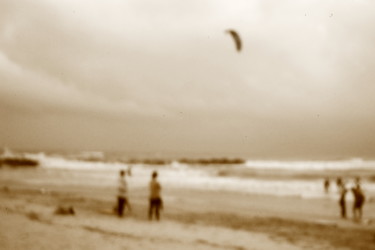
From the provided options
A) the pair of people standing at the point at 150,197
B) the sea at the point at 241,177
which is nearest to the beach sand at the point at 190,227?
the pair of people standing at the point at 150,197

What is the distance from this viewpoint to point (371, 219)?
583 inches

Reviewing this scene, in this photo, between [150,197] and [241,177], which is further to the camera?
[241,177]

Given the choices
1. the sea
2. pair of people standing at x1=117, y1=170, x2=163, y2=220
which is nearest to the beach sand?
pair of people standing at x1=117, y1=170, x2=163, y2=220

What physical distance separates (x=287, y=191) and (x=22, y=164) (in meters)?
35.3

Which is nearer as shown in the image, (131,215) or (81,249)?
(81,249)

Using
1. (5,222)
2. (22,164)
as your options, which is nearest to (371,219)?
(5,222)

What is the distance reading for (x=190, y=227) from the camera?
11.7 m

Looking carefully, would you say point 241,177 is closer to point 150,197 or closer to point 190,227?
point 150,197

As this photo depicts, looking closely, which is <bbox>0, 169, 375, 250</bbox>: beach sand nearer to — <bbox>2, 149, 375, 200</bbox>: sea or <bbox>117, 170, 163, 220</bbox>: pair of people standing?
<bbox>117, 170, 163, 220</bbox>: pair of people standing

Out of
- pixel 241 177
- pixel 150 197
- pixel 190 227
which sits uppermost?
pixel 150 197

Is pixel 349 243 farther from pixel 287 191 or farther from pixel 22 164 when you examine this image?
pixel 22 164

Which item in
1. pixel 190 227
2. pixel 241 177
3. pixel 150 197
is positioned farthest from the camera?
pixel 241 177

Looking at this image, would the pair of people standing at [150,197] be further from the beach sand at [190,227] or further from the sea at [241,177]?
the sea at [241,177]

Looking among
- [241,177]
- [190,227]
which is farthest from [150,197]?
[241,177]
